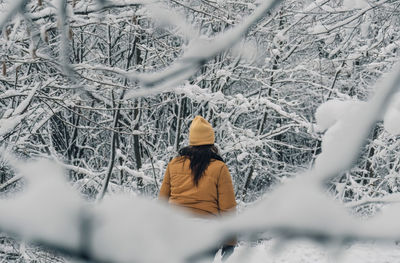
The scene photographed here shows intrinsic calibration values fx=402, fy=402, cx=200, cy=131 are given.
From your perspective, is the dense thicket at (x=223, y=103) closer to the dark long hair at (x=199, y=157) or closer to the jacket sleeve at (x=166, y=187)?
the jacket sleeve at (x=166, y=187)

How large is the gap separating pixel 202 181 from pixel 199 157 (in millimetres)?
184

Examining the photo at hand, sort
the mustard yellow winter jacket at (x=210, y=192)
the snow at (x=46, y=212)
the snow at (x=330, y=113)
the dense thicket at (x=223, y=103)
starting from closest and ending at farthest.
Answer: the snow at (x=46, y=212) → the snow at (x=330, y=113) → the mustard yellow winter jacket at (x=210, y=192) → the dense thicket at (x=223, y=103)

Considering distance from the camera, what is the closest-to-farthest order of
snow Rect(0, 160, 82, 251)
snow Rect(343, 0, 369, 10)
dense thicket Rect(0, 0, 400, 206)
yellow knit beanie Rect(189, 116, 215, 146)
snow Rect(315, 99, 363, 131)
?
snow Rect(0, 160, 82, 251) < snow Rect(315, 99, 363, 131) < snow Rect(343, 0, 369, 10) < yellow knit beanie Rect(189, 116, 215, 146) < dense thicket Rect(0, 0, 400, 206)

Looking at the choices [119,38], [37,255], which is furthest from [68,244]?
[119,38]

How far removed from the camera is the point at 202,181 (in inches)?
117

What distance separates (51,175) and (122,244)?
0.10m

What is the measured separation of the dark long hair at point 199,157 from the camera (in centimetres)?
297

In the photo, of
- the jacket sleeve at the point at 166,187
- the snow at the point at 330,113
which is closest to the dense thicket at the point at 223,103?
the jacket sleeve at the point at 166,187

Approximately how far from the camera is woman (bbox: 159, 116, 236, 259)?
2.96 m

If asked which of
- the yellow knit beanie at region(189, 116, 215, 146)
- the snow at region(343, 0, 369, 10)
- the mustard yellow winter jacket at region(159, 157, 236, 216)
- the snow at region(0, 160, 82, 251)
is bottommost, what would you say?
the mustard yellow winter jacket at region(159, 157, 236, 216)

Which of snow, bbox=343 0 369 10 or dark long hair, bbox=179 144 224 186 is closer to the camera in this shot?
snow, bbox=343 0 369 10

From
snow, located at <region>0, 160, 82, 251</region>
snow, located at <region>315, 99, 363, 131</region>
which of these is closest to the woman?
snow, located at <region>315, 99, 363, 131</region>

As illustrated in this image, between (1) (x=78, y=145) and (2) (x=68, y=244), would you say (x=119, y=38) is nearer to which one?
(1) (x=78, y=145)

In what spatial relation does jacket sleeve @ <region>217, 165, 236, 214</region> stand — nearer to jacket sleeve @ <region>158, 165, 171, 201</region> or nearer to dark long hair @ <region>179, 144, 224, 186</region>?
dark long hair @ <region>179, 144, 224, 186</region>
